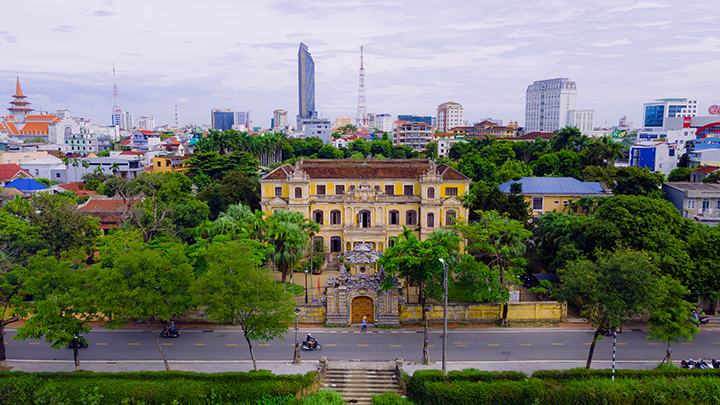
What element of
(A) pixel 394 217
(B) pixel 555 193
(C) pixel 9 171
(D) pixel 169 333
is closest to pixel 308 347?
(D) pixel 169 333

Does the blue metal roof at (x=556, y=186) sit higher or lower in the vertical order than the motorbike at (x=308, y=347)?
higher

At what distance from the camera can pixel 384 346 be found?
36562 millimetres

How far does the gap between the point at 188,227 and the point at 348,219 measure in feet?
66.6

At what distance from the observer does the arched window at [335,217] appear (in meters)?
62.1

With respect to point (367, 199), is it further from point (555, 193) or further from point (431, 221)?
point (555, 193)

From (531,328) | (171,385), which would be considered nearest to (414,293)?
(531,328)

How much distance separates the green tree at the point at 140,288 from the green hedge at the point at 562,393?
17.0 meters

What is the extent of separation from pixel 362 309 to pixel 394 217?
23.4 m

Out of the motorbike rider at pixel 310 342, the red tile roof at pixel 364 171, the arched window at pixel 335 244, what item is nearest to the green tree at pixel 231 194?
the red tile roof at pixel 364 171

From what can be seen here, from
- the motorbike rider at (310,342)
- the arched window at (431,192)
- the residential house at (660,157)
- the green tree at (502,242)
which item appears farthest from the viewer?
the residential house at (660,157)

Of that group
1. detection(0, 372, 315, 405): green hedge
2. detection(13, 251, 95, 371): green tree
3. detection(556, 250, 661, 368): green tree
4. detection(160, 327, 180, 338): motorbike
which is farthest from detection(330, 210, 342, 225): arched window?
detection(556, 250, 661, 368): green tree

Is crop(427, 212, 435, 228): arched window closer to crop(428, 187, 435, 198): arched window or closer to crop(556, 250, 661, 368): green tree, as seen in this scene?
crop(428, 187, 435, 198): arched window

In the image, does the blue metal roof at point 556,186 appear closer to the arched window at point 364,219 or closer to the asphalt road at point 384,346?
the arched window at point 364,219

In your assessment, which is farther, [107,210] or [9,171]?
[9,171]
